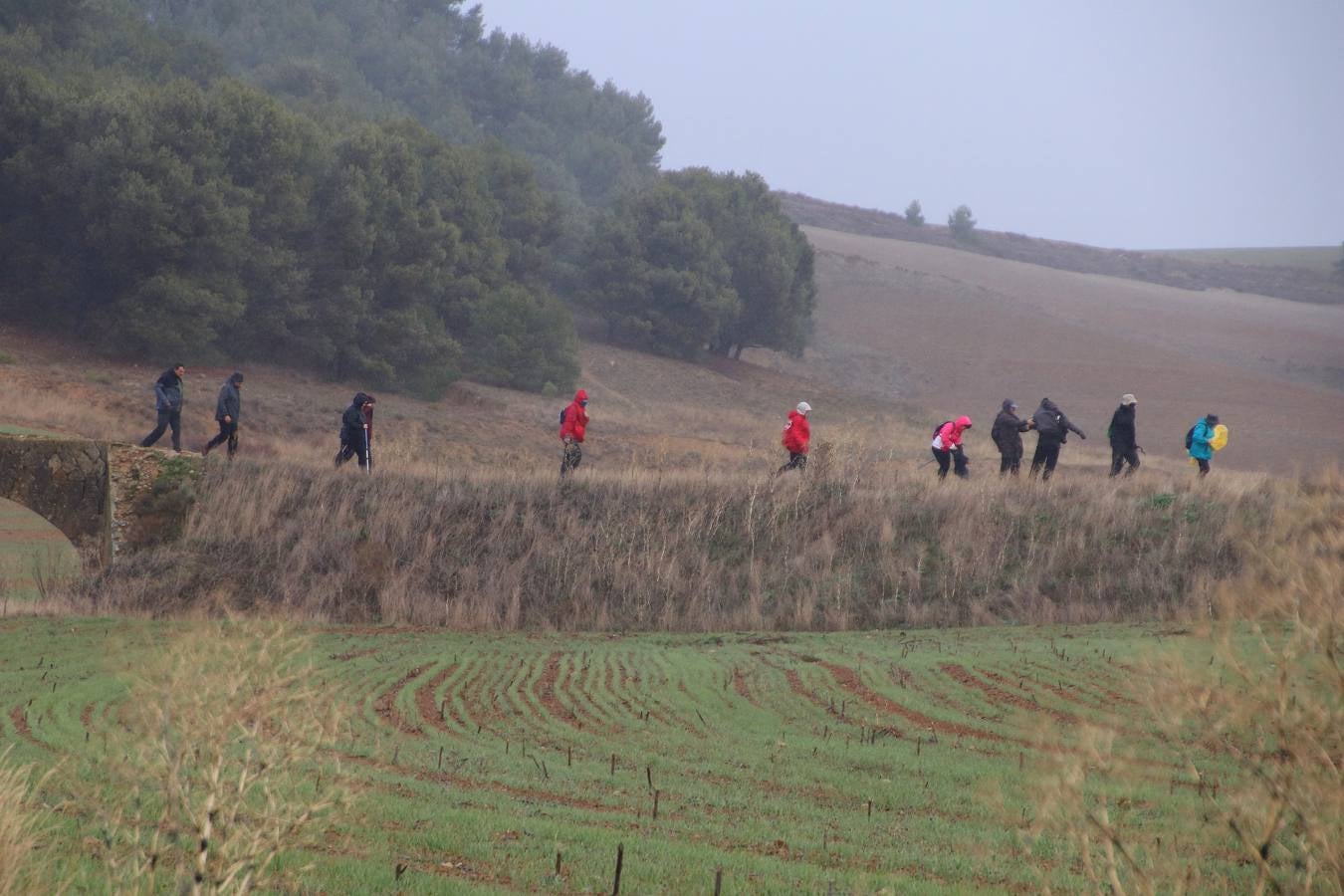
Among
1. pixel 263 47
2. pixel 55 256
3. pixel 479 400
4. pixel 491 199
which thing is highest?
pixel 263 47

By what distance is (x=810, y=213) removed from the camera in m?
137

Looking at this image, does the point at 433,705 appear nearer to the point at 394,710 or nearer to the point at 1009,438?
the point at 394,710

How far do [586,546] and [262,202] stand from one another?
31376 millimetres

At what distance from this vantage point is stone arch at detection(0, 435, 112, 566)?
21.1 m

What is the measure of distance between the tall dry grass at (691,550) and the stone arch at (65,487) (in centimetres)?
138

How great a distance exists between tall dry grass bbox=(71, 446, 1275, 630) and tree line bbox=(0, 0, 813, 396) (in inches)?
945

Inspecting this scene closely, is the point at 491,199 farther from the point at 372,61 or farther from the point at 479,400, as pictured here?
the point at 372,61

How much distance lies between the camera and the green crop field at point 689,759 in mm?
7074

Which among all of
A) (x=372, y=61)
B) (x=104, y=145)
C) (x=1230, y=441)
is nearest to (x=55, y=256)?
(x=104, y=145)

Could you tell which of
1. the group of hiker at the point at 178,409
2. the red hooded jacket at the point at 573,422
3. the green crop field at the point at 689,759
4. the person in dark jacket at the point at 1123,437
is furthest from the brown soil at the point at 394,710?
the person in dark jacket at the point at 1123,437

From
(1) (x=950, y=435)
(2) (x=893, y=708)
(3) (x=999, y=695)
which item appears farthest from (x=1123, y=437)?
(2) (x=893, y=708)

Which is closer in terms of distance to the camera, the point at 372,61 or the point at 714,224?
the point at 714,224

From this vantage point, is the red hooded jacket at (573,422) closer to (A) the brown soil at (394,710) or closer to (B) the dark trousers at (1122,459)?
(B) the dark trousers at (1122,459)

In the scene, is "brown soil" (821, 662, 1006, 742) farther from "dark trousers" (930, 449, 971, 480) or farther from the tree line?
the tree line
